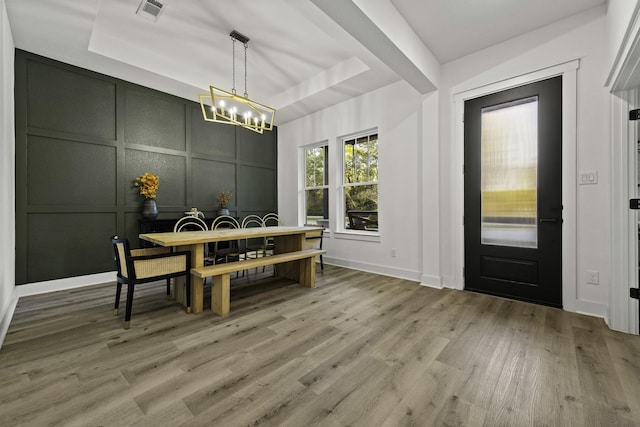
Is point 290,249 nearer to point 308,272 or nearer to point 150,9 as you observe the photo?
point 308,272

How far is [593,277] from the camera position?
8.55 feet

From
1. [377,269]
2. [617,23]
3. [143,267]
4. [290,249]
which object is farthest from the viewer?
[377,269]

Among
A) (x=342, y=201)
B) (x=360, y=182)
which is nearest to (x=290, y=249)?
(x=342, y=201)

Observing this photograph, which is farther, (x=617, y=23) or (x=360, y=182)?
(x=360, y=182)

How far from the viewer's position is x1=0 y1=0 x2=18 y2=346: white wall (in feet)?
7.73

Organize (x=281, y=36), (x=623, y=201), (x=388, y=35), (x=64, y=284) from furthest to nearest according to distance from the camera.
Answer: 1. (x=64, y=284)
2. (x=281, y=36)
3. (x=388, y=35)
4. (x=623, y=201)

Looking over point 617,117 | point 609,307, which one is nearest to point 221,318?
point 609,307

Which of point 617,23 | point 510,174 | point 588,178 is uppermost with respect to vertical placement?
point 617,23

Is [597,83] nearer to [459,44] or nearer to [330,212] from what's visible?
[459,44]

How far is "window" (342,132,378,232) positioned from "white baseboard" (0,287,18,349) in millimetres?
4127

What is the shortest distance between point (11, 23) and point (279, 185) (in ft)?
13.5

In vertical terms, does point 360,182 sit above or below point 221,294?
above

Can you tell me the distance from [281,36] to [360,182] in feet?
7.82

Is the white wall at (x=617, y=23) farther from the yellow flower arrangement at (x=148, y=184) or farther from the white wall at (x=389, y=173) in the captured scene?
the yellow flower arrangement at (x=148, y=184)
